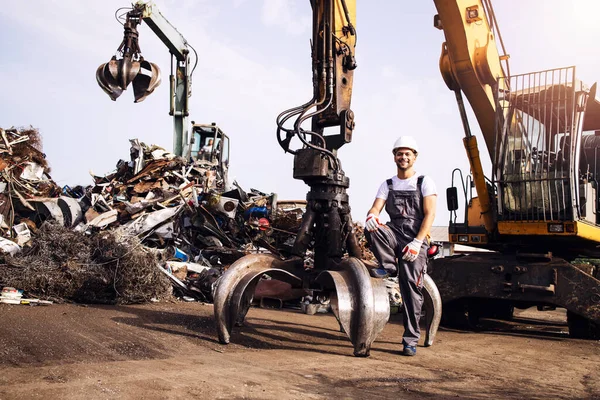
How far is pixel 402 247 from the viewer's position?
4805mm

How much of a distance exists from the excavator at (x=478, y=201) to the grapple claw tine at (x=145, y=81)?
420cm

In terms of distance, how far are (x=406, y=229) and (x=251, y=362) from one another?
1828 millimetres

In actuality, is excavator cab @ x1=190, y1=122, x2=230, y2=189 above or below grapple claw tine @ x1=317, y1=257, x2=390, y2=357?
above

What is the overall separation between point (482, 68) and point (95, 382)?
636 centimetres

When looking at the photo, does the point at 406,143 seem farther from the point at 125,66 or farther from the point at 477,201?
the point at 125,66

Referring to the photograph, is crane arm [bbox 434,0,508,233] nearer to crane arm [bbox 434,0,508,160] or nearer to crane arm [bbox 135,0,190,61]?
crane arm [bbox 434,0,508,160]

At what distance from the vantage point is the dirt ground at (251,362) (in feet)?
10.0

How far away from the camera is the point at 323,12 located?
17.9 feet

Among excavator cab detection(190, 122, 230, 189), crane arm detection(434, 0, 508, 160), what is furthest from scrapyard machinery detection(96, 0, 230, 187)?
crane arm detection(434, 0, 508, 160)

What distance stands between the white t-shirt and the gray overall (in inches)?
1.4

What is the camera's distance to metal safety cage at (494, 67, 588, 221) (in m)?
6.59

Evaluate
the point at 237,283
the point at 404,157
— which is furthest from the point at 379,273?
the point at 237,283

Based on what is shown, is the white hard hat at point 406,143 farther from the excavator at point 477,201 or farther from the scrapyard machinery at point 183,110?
the scrapyard machinery at point 183,110

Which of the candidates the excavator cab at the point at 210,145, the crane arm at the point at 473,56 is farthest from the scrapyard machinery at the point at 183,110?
the crane arm at the point at 473,56
